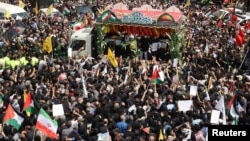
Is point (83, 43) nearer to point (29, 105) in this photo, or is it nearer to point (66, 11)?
point (66, 11)

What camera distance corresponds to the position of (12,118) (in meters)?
12.5

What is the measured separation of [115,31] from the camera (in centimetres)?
2517

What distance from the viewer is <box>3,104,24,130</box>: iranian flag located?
Result: 41.0 feet

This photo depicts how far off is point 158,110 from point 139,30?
10859mm

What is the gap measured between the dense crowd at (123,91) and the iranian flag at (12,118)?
0.62ft

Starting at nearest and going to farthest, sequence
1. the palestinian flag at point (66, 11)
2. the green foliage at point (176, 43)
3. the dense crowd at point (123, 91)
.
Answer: the dense crowd at point (123, 91) → the green foliage at point (176, 43) → the palestinian flag at point (66, 11)

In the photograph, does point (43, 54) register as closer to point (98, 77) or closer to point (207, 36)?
point (98, 77)

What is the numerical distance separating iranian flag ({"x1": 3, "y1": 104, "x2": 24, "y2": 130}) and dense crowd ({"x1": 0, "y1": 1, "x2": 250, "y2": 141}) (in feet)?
0.62

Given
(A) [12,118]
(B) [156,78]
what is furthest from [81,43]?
(A) [12,118]

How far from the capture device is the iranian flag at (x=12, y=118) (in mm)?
12484

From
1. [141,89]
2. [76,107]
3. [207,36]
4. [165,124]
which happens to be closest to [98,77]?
[141,89]

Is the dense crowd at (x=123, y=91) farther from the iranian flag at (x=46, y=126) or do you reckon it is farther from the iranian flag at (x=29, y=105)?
the iranian flag at (x=46, y=126)

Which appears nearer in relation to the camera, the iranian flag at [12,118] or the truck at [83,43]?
the iranian flag at [12,118]

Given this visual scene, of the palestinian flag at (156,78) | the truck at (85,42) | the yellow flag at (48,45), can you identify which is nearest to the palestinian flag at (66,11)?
the truck at (85,42)
